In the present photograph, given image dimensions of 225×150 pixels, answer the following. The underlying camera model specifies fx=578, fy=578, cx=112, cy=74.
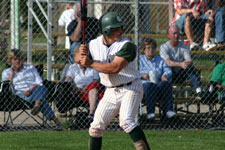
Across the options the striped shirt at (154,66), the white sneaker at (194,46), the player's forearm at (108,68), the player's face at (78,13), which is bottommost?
the striped shirt at (154,66)

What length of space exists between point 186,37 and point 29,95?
3813 mm

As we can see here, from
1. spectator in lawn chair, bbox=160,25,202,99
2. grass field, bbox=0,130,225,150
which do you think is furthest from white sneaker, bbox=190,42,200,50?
grass field, bbox=0,130,225,150

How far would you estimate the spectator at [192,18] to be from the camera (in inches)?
445

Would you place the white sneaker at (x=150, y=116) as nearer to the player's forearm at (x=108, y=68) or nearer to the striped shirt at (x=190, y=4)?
the striped shirt at (x=190, y=4)

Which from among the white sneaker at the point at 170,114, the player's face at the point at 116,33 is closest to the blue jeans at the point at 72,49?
the white sneaker at the point at 170,114

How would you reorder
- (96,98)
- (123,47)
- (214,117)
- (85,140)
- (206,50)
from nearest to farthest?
(123,47) → (85,140) → (96,98) → (214,117) → (206,50)

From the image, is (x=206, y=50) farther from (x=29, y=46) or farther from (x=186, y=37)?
(x=29, y=46)

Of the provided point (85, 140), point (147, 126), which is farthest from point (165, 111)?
point (85, 140)

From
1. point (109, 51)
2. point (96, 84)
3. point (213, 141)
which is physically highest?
point (109, 51)

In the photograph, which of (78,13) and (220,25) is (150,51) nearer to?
(78,13)

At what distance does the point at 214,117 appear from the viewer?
35.3 feet

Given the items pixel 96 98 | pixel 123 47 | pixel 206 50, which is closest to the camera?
pixel 123 47

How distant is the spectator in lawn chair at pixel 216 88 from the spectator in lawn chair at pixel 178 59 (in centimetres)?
21

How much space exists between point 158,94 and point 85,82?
1329mm
